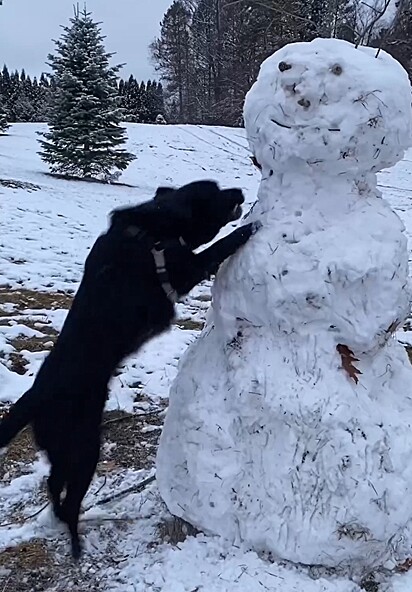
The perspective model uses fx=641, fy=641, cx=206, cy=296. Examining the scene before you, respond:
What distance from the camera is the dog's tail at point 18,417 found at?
9.78ft

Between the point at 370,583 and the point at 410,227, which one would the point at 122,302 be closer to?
the point at 370,583

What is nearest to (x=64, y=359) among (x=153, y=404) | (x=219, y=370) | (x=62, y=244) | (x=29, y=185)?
(x=219, y=370)

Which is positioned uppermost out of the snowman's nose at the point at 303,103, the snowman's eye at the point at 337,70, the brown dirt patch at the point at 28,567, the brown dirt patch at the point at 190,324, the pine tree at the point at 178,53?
the pine tree at the point at 178,53

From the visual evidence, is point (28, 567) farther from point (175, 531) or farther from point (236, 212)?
point (236, 212)

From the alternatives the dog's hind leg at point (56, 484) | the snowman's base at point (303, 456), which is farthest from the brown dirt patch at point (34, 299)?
the snowman's base at point (303, 456)

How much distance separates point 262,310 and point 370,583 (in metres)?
1.33

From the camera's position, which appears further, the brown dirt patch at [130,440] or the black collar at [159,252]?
the brown dirt patch at [130,440]

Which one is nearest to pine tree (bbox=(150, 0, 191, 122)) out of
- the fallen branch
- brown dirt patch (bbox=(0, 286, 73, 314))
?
brown dirt patch (bbox=(0, 286, 73, 314))

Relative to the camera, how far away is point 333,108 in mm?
2752

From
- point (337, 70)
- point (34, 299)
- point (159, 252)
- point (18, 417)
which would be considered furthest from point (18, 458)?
point (34, 299)

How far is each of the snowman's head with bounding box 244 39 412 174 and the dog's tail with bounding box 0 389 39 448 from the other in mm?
1585

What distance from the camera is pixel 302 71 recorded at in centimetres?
278

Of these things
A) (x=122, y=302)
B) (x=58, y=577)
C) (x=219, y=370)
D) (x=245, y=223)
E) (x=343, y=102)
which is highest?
(x=343, y=102)

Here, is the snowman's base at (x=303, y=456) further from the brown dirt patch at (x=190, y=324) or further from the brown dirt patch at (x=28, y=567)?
the brown dirt patch at (x=190, y=324)
